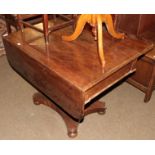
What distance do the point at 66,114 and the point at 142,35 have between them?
0.97 m

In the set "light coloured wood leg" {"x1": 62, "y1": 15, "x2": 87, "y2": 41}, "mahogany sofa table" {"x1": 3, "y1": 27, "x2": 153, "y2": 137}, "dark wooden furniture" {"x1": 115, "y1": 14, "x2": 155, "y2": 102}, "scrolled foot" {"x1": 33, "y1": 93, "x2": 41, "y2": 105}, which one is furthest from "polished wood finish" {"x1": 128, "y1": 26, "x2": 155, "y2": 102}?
"scrolled foot" {"x1": 33, "y1": 93, "x2": 41, "y2": 105}

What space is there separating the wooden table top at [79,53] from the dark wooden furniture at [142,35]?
386 mm

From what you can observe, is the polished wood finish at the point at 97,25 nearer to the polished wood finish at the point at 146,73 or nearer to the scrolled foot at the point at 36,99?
the polished wood finish at the point at 146,73

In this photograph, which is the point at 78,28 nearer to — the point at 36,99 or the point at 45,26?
the point at 45,26

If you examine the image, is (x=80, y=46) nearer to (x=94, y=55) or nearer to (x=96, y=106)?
(x=94, y=55)

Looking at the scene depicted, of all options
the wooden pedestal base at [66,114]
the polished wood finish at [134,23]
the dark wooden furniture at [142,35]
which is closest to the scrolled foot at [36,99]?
the wooden pedestal base at [66,114]

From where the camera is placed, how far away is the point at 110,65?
1310 millimetres

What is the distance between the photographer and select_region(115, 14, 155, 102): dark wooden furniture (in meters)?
1.84

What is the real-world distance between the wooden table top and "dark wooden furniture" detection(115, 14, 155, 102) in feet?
1.27

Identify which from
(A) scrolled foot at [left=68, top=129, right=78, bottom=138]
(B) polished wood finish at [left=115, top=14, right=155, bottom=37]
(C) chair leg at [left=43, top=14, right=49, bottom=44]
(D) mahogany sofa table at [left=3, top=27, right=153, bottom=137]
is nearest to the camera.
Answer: (D) mahogany sofa table at [left=3, top=27, right=153, bottom=137]

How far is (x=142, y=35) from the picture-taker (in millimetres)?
1968

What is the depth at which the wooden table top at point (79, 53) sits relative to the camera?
124cm

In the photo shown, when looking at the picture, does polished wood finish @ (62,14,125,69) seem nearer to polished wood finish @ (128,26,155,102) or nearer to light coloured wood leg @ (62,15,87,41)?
light coloured wood leg @ (62,15,87,41)

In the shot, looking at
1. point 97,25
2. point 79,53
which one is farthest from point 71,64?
point 97,25
